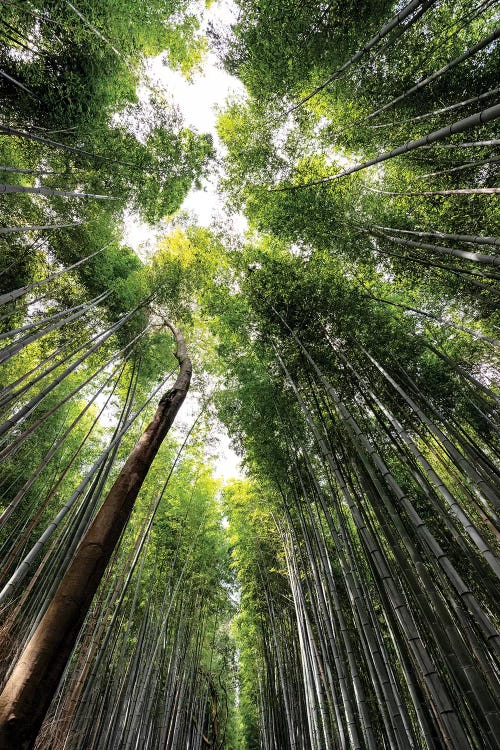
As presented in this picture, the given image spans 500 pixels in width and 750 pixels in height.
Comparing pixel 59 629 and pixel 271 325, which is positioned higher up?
pixel 271 325

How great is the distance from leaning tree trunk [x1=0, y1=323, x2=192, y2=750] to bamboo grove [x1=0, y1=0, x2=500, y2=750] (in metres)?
0.54

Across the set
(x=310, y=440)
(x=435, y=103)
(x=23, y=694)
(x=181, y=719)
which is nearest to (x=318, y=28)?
(x=435, y=103)

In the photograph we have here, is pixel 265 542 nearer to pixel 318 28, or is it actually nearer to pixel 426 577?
pixel 426 577

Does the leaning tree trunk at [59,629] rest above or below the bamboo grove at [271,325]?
below

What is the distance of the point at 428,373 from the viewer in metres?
4.48

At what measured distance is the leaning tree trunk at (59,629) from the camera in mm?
916

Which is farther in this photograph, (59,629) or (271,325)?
(271,325)

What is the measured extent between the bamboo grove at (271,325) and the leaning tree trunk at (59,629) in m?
0.54

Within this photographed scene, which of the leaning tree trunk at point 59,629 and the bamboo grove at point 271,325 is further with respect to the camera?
the bamboo grove at point 271,325

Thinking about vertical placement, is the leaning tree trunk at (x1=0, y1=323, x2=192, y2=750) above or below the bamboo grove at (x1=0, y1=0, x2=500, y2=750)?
below

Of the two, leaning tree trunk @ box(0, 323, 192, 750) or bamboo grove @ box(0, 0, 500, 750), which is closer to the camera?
leaning tree trunk @ box(0, 323, 192, 750)

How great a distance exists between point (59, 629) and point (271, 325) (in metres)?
4.08

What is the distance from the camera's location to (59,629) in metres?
1.11

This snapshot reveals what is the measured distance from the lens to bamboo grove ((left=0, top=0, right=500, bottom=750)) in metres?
2.96
